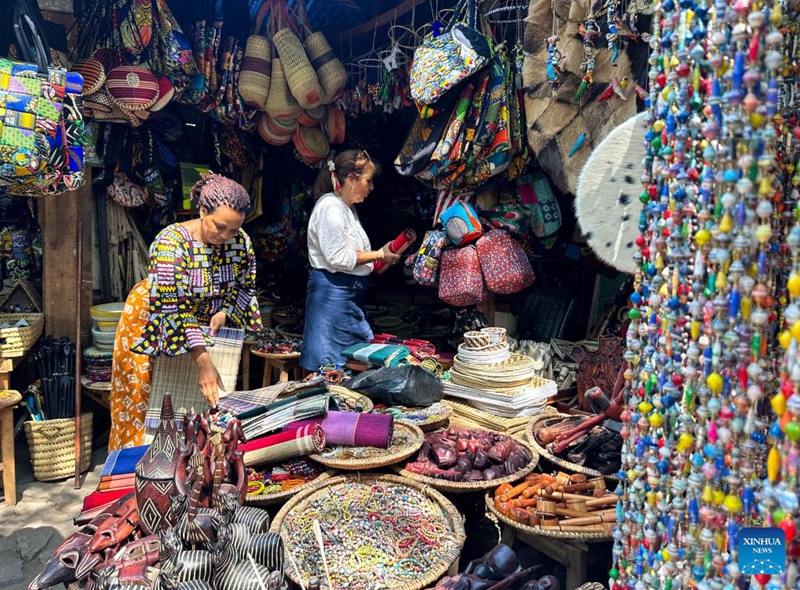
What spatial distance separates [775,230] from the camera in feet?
3.13

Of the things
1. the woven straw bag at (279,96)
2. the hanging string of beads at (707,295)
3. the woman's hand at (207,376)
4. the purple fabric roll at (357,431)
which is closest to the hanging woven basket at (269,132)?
the woven straw bag at (279,96)

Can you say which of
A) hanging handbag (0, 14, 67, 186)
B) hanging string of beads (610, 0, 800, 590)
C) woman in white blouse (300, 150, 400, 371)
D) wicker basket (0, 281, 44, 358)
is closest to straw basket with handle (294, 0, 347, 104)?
woman in white blouse (300, 150, 400, 371)

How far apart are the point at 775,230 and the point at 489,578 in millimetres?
1260

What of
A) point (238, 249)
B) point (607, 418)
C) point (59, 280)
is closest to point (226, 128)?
point (59, 280)

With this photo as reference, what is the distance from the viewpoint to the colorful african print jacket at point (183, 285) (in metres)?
2.54

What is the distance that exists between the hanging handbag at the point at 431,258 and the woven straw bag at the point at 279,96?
1.69 metres

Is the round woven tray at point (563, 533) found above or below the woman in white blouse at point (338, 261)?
below

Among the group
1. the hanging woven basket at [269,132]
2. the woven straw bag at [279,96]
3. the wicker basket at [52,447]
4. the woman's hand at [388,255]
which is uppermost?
the woven straw bag at [279,96]

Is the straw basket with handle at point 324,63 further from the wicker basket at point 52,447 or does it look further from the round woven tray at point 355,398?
the wicker basket at point 52,447

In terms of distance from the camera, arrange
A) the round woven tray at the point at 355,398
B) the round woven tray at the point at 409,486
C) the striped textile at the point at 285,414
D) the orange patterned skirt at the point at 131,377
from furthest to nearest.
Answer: the orange patterned skirt at the point at 131,377 < the round woven tray at the point at 355,398 < the striped textile at the point at 285,414 < the round woven tray at the point at 409,486

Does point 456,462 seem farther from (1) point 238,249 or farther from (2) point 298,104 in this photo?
(2) point 298,104

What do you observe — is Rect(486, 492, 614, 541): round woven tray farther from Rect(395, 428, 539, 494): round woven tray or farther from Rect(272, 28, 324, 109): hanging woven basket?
Rect(272, 28, 324, 109): hanging woven basket

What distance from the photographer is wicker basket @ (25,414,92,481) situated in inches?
150

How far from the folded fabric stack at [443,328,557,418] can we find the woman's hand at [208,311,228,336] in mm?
1253
